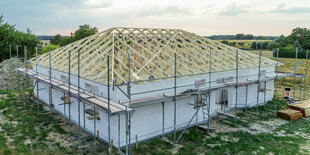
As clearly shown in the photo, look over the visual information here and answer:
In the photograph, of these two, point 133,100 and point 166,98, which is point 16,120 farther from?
point 166,98

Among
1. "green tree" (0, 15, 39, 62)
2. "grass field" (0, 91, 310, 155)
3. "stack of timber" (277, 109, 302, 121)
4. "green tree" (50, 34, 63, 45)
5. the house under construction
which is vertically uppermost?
"green tree" (50, 34, 63, 45)

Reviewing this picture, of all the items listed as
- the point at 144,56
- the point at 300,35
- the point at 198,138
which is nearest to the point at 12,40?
the point at 144,56

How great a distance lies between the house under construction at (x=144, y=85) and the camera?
10.4 m

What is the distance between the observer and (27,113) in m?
15.6

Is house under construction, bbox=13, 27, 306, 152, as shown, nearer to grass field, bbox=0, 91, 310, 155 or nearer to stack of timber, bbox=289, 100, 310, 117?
grass field, bbox=0, 91, 310, 155

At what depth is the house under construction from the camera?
10.4 m

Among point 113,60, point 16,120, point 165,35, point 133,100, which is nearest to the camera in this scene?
point 133,100

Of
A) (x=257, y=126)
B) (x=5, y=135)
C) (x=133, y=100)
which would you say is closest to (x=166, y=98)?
(x=133, y=100)

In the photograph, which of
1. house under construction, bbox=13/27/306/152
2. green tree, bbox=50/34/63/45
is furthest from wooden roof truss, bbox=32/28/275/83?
green tree, bbox=50/34/63/45

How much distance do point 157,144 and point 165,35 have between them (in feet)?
28.2

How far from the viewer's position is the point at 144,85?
11.0 m

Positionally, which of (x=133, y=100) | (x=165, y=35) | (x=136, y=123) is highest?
(x=165, y=35)

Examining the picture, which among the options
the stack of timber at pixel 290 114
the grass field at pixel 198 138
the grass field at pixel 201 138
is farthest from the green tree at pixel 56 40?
the stack of timber at pixel 290 114

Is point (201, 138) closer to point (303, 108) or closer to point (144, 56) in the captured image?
point (144, 56)
